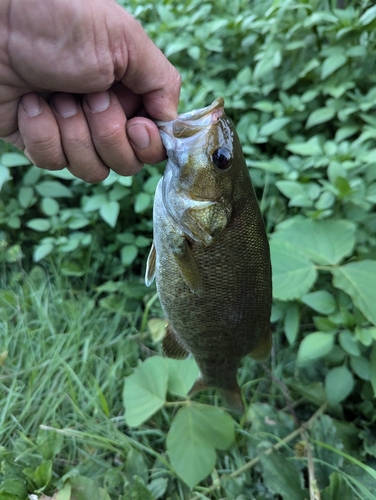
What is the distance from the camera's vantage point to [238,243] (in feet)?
3.83

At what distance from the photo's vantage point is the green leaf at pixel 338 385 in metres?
1.47

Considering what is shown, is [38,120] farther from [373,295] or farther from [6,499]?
[6,499]

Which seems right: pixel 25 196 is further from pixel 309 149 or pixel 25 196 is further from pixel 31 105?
pixel 309 149

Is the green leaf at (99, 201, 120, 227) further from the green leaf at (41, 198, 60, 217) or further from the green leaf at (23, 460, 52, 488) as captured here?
the green leaf at (23, 460, 52, 488)

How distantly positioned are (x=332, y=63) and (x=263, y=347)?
1.59 meters

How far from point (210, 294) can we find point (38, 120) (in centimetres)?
72

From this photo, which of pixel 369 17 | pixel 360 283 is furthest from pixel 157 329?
pixel 369 17

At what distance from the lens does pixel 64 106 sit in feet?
3.91

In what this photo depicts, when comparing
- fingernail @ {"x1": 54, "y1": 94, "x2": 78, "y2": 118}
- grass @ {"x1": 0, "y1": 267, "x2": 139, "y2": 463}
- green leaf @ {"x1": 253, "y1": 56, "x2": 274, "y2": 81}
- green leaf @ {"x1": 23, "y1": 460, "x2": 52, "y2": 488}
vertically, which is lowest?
grass @ {"x1": 0, "y1": 267, "x2": 139, "y2": 463}

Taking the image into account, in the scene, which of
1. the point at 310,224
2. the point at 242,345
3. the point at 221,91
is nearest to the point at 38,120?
the point at 242,345

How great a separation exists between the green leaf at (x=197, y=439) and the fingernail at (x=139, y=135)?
41.3 inches

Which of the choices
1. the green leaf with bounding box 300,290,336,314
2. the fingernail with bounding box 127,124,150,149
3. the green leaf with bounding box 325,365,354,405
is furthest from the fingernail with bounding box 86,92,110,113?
the green leaf with bounding box 325,365,354,405

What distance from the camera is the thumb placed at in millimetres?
1107

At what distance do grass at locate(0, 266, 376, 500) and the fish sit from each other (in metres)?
0.57
